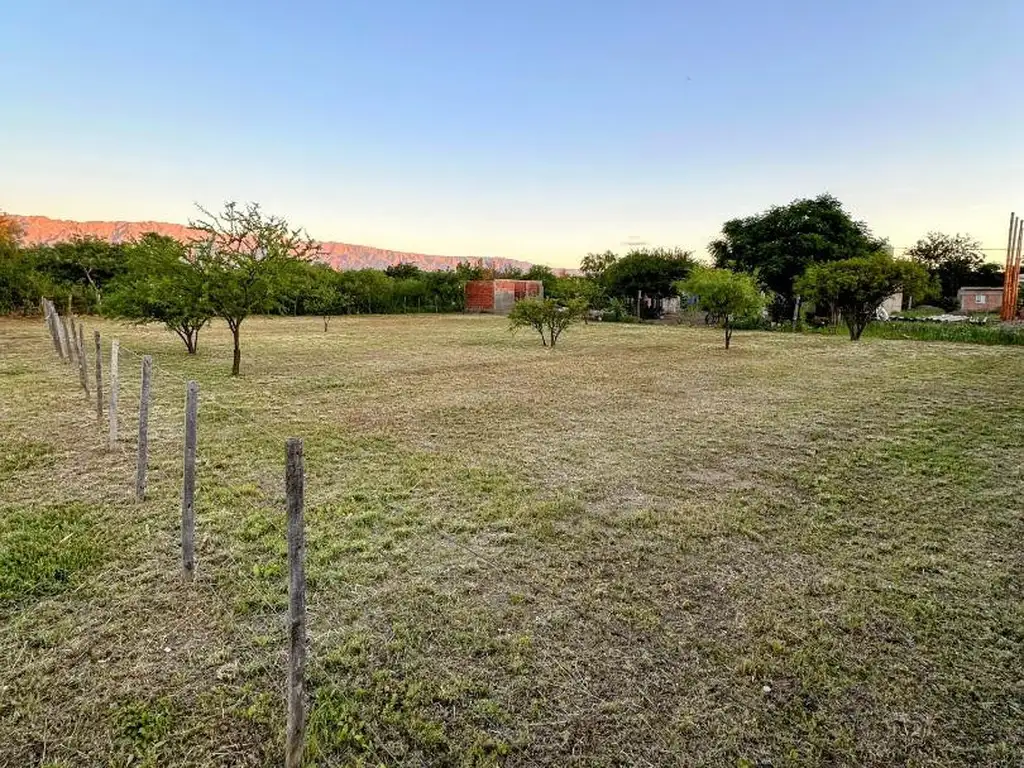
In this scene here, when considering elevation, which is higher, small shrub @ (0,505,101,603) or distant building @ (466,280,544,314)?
distant building @ (466,280,544,314)

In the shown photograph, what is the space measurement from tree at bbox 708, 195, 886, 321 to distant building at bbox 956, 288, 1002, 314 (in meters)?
13.4

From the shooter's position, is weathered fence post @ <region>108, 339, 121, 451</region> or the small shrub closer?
the small shrub

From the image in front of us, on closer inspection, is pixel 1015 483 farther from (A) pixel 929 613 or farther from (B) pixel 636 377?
(B) pixel 636 377

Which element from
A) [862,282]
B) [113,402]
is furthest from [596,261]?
[113,402]

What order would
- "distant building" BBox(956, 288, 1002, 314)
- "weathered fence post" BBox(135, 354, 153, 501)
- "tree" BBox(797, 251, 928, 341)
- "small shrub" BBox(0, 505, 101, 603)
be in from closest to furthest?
1. "small shrub" BBox(0, 505, 101, 603)
2. "weathered fence post" BBox(135, 354, 153, 501)
3. "tree" BBox(797, 251, 928, 341)
4. "distant building" BBox(956, 288, 1002, 314)

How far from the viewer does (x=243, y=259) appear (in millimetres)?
11328

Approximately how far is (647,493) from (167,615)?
3838 millimetres

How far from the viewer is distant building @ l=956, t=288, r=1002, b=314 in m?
38.7

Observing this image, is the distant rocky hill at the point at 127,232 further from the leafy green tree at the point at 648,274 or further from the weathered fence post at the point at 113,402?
the weathered fence post at the point at 113,402

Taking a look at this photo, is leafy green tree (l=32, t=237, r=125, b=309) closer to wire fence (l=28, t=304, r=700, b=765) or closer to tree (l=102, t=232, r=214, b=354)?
tree (l=102, t=232, r=214, b=354)

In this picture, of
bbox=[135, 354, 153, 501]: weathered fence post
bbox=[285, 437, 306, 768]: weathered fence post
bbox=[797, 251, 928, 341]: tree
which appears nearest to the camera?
bbox=[285, 437, 306, 768]: weathered fence post

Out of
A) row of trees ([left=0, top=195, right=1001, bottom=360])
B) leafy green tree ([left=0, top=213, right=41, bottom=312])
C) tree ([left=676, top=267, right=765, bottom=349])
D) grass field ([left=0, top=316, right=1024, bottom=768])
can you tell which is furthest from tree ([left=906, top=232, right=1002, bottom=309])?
leafy green tree ([left=0, top=213, right=41, bottom=312])

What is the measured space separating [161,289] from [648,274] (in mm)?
27449

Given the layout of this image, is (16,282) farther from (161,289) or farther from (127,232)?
(127,232)
